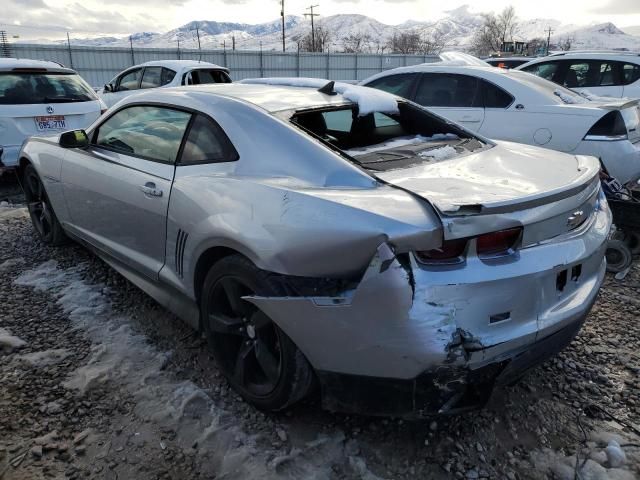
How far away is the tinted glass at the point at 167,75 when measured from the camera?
10.3m

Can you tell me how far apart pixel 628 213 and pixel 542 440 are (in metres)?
2.48

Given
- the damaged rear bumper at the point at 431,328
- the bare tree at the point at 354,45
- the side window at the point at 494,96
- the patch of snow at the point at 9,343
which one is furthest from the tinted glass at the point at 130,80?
the bare tree at the point at 354,45

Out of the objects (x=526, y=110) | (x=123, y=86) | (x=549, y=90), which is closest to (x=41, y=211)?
(x=526, y=110)

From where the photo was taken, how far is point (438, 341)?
1.86m

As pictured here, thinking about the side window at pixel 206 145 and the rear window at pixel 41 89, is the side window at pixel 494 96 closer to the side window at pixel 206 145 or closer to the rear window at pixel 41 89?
the side window at pixel 206 145

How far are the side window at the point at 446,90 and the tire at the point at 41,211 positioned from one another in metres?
4.08

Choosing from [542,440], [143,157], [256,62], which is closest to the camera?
[542,440]

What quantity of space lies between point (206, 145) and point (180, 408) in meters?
1.34

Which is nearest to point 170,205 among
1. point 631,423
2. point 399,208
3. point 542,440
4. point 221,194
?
point 221,194

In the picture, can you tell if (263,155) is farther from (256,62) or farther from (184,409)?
(256,62)

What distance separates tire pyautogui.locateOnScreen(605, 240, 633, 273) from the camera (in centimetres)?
398

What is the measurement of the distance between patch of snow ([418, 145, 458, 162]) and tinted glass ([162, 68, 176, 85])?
859 cm

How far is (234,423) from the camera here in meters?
2.44

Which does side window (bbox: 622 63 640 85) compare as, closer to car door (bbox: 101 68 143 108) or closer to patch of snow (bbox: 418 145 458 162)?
patch of snow (bbox: 418 145 458 162)
